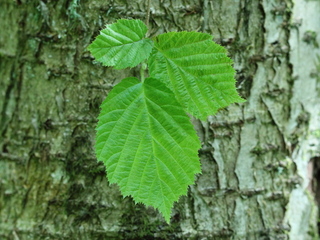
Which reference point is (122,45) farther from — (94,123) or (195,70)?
(94,123)

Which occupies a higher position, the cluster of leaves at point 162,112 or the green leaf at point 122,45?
the green leaf at point 122,45

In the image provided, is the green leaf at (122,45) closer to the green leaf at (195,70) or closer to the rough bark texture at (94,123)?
the green leaf at (195,70)

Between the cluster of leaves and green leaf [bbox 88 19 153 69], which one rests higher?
green leaf [bbox 88 19 153 69]

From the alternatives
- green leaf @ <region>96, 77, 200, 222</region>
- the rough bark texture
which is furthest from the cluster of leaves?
the rough bark texture

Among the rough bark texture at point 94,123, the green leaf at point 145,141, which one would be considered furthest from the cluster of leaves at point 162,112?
the rough bark texture at point 94,123

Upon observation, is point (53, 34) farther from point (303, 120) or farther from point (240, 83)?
point (303, 120)

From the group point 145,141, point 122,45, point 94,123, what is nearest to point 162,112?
point 145,141

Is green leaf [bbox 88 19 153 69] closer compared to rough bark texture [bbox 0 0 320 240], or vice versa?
green leaf [bbox 88 19 153 69]

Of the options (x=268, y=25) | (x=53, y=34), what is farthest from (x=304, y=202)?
(x=53, y=34)

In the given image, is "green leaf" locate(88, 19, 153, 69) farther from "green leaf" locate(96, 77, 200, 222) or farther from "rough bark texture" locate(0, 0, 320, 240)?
"rough bark texture" locate(0, 0, 320, 240)
